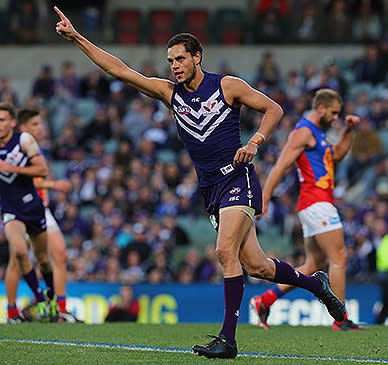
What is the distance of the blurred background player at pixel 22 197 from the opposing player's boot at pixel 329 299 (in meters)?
3.63

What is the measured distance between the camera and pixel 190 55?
22.8ft

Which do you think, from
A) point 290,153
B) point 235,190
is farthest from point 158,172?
point 235,190

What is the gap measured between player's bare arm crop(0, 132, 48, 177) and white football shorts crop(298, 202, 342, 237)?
116 inches

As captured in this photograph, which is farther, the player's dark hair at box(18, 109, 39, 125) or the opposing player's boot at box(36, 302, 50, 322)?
the player's dark hair at box(18, 109, 39, 125)

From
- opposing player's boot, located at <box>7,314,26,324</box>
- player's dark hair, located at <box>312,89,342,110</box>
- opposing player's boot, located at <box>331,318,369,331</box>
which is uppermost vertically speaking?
player's dark hair, located at <box>312,89,342,110</box>

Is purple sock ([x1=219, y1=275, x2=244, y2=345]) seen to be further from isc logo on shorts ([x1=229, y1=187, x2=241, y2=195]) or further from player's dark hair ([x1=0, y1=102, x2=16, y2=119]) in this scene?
player's dark hair ([x1=0, y1=102, x2=16, y2=119])

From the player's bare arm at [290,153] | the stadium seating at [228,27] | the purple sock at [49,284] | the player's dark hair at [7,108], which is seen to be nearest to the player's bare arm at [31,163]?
the player's dark hair at [7,108]

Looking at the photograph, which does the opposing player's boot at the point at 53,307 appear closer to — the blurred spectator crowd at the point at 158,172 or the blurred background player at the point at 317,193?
the blurred background player at the point at 317,193

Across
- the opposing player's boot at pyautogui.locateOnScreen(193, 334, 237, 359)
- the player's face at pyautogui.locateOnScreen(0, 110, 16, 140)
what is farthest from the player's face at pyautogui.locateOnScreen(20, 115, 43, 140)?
the opposing player's boot at pyautogui.locateOnScreen(193, 334, 237, 359)

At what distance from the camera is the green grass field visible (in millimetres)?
6387

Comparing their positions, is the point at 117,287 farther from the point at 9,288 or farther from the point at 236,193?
the point at 236,193

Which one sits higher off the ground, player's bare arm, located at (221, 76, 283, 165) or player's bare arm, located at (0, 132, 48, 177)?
player's bare arm, located at (221, 76, 283, 165)

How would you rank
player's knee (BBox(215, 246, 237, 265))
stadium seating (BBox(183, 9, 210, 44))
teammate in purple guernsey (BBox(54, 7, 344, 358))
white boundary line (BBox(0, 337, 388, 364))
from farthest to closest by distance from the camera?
stadium seating (BBox(183, 9, 210, 44)), teammate in purple guernsey (BBox(54, 7, 344, 358)), player's knee (BBox(215, 246, 237, 265)), white boundary line (BBox(0, 337, 388, 364))

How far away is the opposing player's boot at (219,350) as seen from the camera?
251 inches
